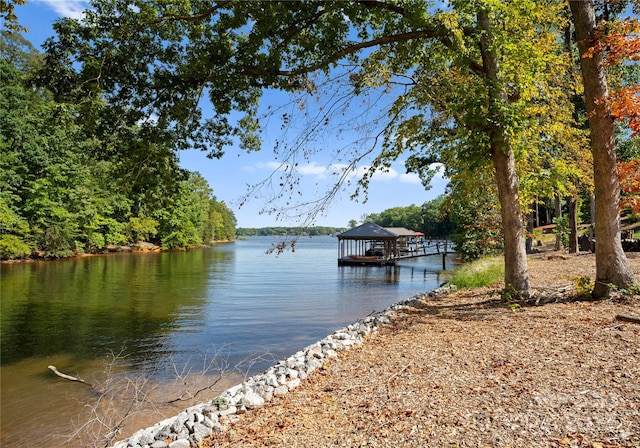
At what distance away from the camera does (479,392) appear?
369cm

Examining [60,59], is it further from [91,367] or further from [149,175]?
[91,367]

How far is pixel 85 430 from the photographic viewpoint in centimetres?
531

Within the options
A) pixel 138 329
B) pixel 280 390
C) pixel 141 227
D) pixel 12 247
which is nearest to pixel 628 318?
pixel 280 390

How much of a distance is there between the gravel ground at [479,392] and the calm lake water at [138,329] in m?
2.74

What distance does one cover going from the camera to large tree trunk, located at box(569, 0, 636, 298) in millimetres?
6555

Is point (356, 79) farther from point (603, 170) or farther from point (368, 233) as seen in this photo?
point (368, 233)

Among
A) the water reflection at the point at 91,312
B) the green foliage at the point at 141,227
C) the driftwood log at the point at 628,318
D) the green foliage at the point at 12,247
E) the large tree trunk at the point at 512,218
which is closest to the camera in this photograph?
the driftwood log at the point at 628,318

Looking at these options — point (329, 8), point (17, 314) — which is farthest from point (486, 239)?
point (17, 314)

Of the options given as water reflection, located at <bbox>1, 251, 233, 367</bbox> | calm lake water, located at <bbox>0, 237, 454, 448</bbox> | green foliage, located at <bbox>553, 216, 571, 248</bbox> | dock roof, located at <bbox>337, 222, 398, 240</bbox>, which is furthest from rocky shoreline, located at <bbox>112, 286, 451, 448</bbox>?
dock roof, located at <bbox>337, 222, 398, 240</bbox>

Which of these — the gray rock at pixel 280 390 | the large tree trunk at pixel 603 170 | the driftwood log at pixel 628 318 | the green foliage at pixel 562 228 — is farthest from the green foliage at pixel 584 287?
the green foliage at pixel 562 228

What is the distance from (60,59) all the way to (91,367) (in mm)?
6073

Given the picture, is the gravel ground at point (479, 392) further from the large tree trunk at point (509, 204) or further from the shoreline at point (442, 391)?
the large tree trunk at point (509, 204)

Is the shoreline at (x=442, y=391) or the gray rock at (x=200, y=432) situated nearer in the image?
the shoreline at (x=442, y=391)

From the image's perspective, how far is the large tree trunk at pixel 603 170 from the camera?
6.55 m
